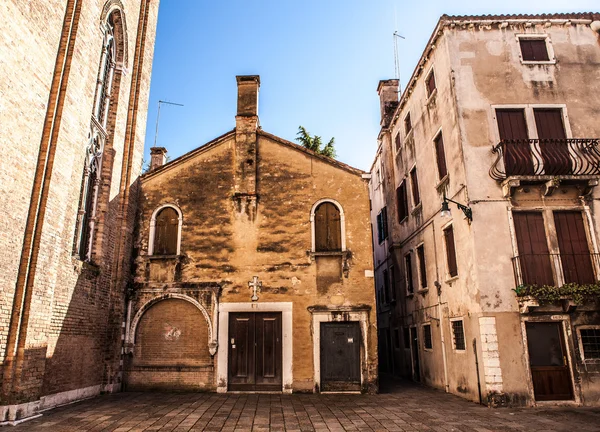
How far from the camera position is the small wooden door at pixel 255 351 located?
12.7 meters

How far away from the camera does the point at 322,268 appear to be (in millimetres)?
13305

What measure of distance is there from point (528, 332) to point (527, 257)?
1.93 metres

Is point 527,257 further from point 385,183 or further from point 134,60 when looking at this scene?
point 134,60

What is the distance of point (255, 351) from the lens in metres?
12.9

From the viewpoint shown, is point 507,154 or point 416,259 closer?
point 507,154

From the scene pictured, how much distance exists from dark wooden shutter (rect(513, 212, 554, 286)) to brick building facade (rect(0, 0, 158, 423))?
11.7 m

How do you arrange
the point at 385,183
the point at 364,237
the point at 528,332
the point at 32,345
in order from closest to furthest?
the point at 32,345 < the point at 528,332 < the point at 364,237 < the point at 385,183

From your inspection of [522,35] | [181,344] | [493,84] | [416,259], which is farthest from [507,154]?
[181,344]

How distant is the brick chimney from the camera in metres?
13.9

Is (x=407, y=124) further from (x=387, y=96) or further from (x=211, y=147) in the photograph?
(x=211, y=147)

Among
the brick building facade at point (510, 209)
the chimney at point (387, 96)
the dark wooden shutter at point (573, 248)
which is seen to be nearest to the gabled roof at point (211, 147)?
the brick building facade at point (510, 209)

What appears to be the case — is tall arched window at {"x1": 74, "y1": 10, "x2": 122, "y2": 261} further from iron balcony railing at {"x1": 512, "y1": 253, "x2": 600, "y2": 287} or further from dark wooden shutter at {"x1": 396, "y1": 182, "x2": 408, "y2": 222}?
iron balcony railing at {"x1": 512, "y1": 253, "x2": 600, "y2": 287}

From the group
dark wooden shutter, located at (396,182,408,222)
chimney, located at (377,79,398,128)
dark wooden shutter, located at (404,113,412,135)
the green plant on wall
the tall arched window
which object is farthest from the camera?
chimney, located at (377,79,398,128)

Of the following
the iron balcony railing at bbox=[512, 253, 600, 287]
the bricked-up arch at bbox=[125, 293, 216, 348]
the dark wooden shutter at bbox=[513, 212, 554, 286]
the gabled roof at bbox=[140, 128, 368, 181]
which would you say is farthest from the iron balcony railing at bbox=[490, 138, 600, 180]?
the bricked-up arch at bbox=[125, 293, 216, 348]
